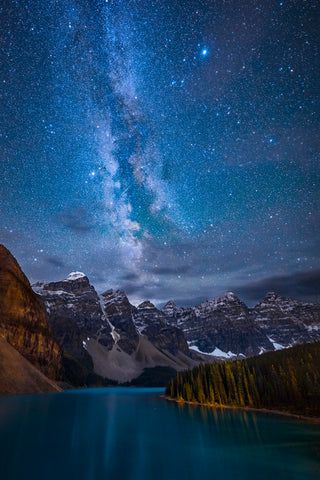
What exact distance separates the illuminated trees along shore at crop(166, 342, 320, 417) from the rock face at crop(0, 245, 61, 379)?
75.5m

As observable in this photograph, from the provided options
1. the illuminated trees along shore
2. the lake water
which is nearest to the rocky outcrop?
the illuminated trees along shore

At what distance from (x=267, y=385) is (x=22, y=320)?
108m

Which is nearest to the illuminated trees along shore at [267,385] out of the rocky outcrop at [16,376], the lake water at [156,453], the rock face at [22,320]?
the lake water at [156,453]

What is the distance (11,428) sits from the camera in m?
28.1

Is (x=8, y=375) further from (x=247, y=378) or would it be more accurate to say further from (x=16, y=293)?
(x=247, y=378)

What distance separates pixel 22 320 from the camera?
120 meters

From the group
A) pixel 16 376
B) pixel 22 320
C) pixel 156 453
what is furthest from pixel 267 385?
pixel 22 320

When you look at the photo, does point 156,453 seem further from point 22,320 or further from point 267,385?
point 22,320

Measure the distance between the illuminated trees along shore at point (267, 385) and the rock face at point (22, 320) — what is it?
75547mm

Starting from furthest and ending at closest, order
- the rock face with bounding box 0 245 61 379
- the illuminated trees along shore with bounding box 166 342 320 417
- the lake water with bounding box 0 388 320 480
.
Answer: the rock face with bounding box 0 245 61 379
the illuminated trees along shore with bounding box 166 342 320 417
the lake water with bounding box 0 388 320 480

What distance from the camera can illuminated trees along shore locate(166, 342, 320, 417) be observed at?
51812 mm

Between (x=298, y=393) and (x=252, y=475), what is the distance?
47.0 m

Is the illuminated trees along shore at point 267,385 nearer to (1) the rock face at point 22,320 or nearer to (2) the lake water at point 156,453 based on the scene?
(2) the lake water at point 156,453

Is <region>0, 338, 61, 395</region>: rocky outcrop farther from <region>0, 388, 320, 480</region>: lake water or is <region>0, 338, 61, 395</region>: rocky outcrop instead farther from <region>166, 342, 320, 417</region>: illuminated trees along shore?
<region>0, 388, 320, 480</region>: lake water
